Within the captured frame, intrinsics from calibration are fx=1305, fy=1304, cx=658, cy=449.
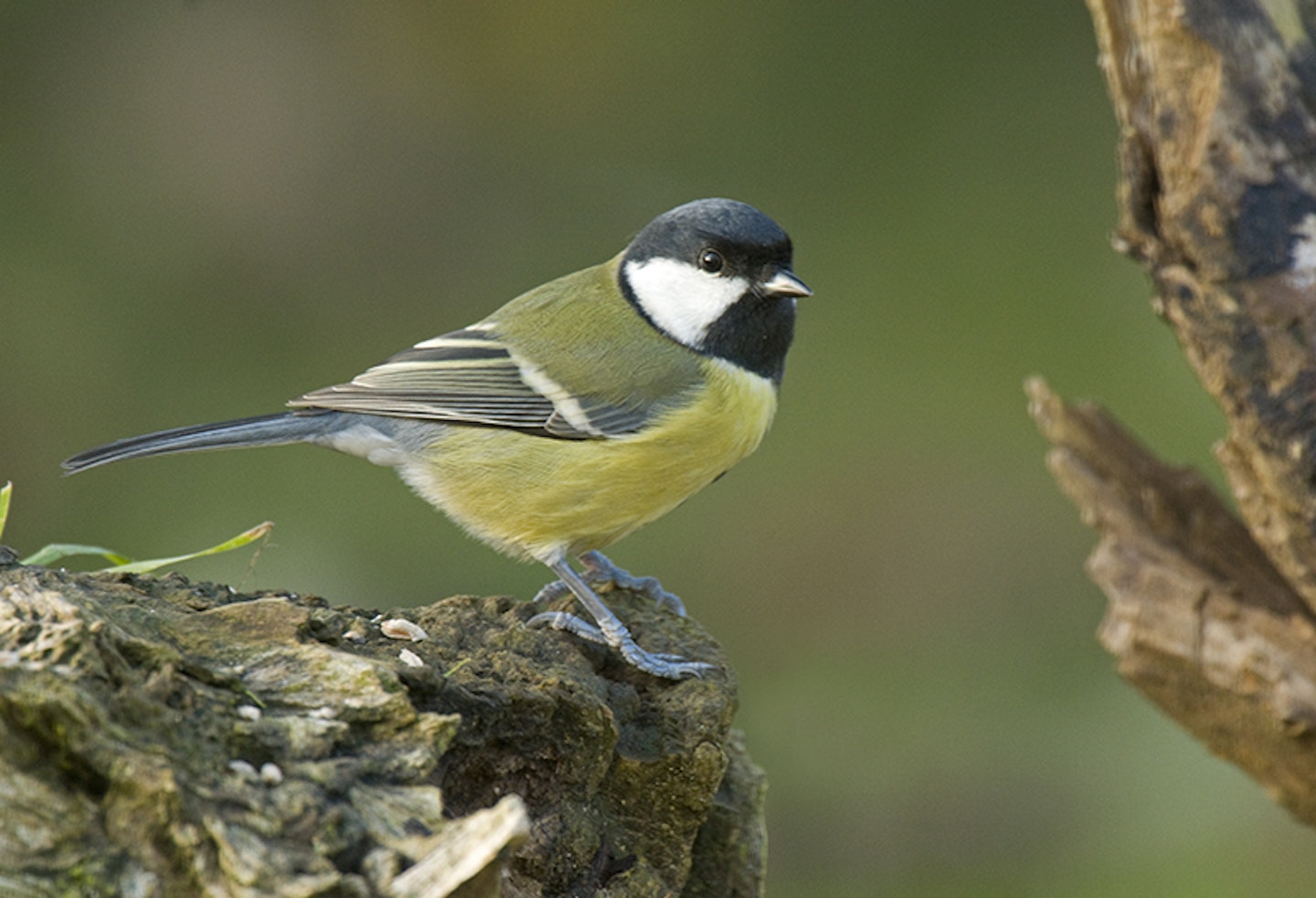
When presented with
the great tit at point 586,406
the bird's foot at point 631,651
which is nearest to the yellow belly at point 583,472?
the great tit at point 586,406

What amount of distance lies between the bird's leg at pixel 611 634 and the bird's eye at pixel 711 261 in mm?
670

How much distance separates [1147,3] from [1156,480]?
0.86m

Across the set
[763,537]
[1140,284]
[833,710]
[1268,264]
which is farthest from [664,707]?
[1140,284]

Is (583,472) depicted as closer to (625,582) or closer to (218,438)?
(625,582)

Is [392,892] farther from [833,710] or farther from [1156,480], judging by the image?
[833,710]

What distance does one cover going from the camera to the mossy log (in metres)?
1.21

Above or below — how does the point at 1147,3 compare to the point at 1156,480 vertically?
above

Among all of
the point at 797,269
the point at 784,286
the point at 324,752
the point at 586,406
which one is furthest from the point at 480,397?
the point at 797,269

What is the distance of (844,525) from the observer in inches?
168

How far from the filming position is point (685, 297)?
99.9 inches

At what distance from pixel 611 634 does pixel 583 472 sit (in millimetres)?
388

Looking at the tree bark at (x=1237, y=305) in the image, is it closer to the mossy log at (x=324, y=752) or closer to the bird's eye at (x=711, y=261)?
the bird's eye at (x=711, y=261)

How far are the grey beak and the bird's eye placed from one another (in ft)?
0.30

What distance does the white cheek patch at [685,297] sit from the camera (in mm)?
2504
